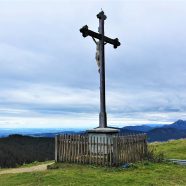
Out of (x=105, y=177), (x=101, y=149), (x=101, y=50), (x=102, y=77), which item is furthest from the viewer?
(x=101, y=50)

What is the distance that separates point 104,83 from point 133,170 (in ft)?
17.5

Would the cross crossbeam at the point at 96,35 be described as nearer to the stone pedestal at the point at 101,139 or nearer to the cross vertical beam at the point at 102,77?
the cross vertical beam at the point at 102,77

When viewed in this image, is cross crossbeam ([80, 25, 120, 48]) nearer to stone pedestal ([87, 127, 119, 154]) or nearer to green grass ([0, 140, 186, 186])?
stone pedestal ([87, 127, 119, 154])

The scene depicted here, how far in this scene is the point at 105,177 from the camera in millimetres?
17828

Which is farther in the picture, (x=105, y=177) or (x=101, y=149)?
(x=101, y=149)

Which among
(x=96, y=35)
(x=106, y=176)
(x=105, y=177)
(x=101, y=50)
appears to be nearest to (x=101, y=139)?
(x=106, y=176)

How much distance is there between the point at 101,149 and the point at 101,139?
0.53 meters

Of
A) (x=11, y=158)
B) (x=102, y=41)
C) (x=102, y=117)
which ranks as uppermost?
(x=102, y=41)

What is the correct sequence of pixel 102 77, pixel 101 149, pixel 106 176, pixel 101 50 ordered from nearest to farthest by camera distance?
pixel 106 176 < pixel 101 149 < pixel 102 77 < pixel 101 50

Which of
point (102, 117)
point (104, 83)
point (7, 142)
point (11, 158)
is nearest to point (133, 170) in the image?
point (102, 117)

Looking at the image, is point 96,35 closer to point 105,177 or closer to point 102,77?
point 102,77

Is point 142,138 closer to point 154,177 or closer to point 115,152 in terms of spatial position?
point 115,152

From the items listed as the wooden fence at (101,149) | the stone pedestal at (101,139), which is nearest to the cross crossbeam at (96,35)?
the stone pedestal at (101,139)

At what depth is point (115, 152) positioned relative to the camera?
20984 millimetres
